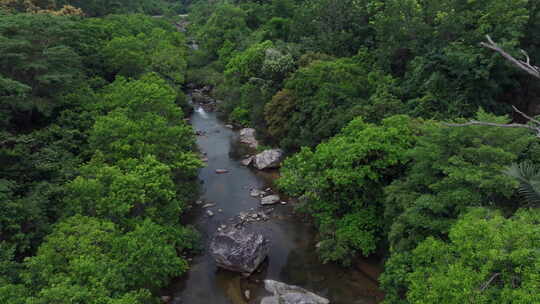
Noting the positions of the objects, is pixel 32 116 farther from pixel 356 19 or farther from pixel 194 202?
pixel 356 19

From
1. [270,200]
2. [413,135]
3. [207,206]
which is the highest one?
[413,135]

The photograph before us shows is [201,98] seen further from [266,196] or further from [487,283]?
[487,283]

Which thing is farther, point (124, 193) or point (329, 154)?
point (329, 154)

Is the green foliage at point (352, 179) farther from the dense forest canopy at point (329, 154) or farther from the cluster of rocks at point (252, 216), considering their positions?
the cluster of rocks at point (252, 216)

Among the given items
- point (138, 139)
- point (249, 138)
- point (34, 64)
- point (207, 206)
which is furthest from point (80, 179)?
point (249, 138)

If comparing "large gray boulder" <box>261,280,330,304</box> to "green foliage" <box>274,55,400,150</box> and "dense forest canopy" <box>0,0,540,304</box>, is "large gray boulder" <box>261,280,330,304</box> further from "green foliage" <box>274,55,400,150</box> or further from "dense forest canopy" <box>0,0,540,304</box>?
"green foliage" <box>274,55,400,150</box>

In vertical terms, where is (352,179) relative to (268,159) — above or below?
above

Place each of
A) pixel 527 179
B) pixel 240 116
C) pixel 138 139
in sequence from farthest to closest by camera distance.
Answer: pixel 240 116
pixel 138 139
pixel 527 179

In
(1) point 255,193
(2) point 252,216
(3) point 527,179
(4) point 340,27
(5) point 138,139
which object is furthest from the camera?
(4) point 340,27
